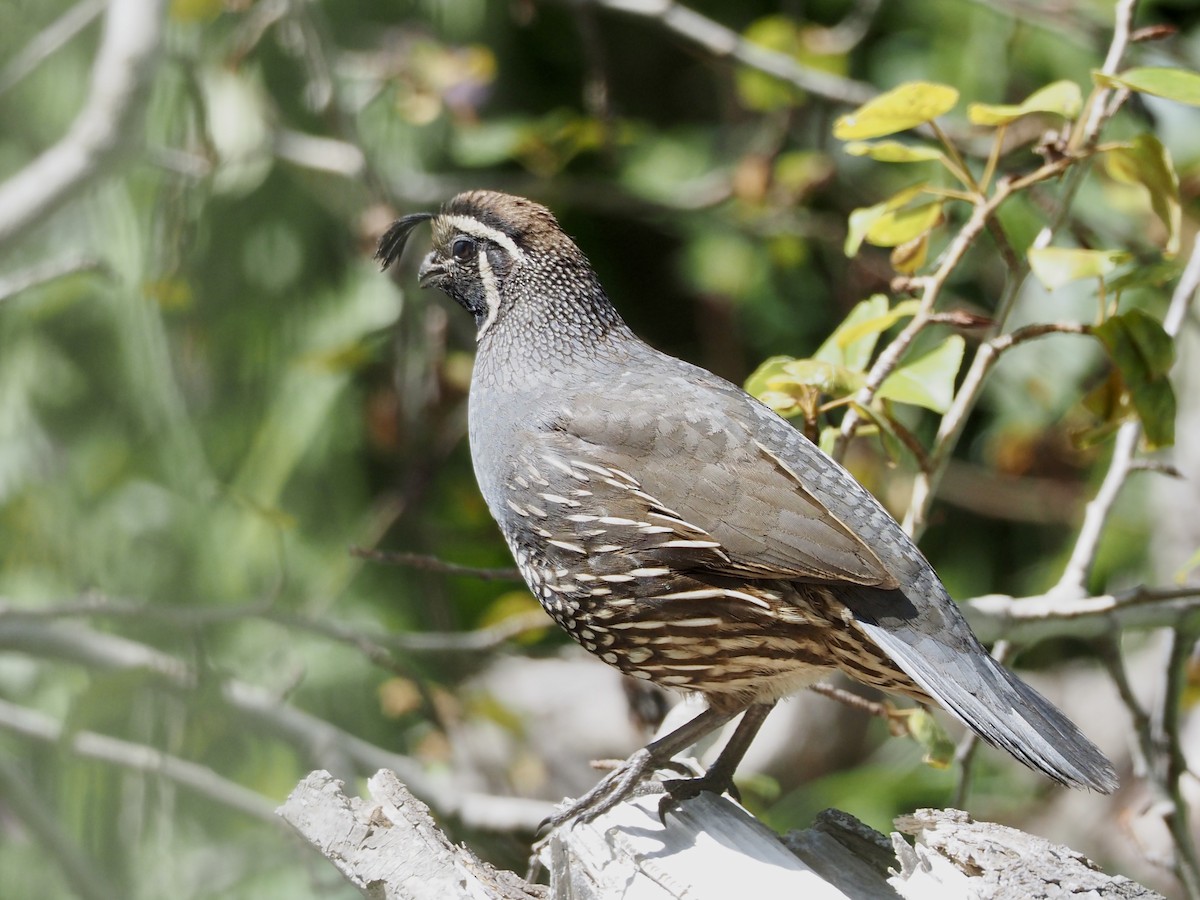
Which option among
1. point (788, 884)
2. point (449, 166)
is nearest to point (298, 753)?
point (788, 884)

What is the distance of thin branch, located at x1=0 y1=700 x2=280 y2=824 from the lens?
234 centimetres

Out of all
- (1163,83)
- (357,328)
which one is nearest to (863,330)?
(1163,83)

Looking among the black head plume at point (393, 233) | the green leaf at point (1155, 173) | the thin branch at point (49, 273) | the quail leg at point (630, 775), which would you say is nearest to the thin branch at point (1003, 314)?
the green leaf at point (1155, 173)

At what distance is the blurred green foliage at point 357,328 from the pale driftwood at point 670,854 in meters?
Result: 0.58

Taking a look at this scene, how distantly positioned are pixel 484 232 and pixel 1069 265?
1.05 meters

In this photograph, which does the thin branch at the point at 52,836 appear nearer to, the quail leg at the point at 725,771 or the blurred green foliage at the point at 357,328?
the blurred green foliage at the point at 357,328

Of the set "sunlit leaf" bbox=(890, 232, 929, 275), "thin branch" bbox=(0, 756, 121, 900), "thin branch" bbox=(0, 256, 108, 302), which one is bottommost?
"thin branch" bbox=(0, 756, 121, 900)

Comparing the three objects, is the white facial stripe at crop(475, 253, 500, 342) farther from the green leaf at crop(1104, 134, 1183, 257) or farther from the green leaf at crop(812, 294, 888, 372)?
the green leaf at crop(1104, 134, 1183, 257)

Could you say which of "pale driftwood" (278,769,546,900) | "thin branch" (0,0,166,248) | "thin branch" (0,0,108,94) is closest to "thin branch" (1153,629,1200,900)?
"pale driftwood" (278,769,546,900)

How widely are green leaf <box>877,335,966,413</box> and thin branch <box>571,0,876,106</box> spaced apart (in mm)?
1745

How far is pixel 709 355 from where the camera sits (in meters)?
4.93

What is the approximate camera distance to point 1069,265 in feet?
6.55

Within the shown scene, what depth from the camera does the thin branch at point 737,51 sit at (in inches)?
140

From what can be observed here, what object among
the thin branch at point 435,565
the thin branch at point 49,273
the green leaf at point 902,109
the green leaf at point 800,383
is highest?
the green leaf at point 902,109
